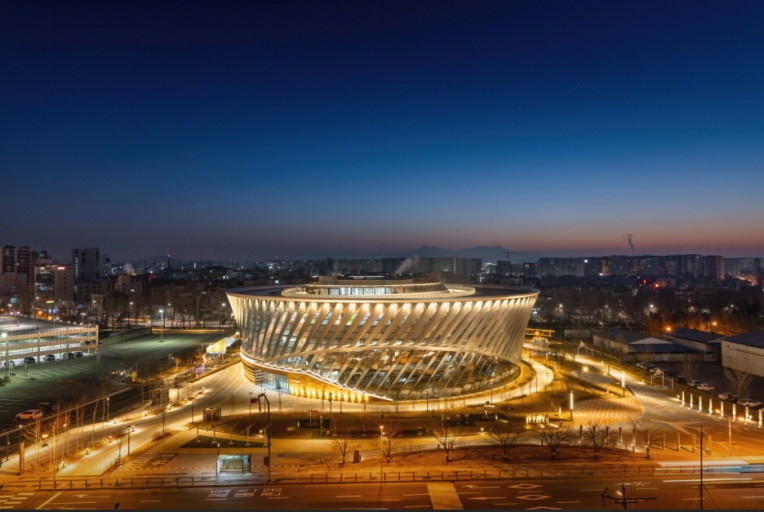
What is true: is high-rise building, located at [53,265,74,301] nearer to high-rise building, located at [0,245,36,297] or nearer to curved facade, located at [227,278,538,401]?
high-rise building, located at [0,245,36,297]

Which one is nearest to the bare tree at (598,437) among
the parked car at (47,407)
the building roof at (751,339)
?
the building roof at (751,339)

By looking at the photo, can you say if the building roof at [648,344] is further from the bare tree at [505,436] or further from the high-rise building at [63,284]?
the high-rise building at [63,284]

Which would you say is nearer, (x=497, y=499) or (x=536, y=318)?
(x=497, y=499)

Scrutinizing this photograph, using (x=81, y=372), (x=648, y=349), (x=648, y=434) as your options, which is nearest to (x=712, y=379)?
(x=648, y=349)

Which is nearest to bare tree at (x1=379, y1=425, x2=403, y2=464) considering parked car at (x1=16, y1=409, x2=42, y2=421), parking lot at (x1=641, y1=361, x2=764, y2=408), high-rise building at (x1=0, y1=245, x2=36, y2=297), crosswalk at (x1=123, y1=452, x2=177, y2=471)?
crosswalk at (x1=123, y1=452, x2=177, y2=471)

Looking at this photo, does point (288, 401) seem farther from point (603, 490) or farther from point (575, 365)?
point (575, 365)

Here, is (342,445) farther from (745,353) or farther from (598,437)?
(745,353)

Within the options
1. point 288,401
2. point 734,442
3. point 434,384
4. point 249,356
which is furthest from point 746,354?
point 249,356

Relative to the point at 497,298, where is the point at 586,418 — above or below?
below
